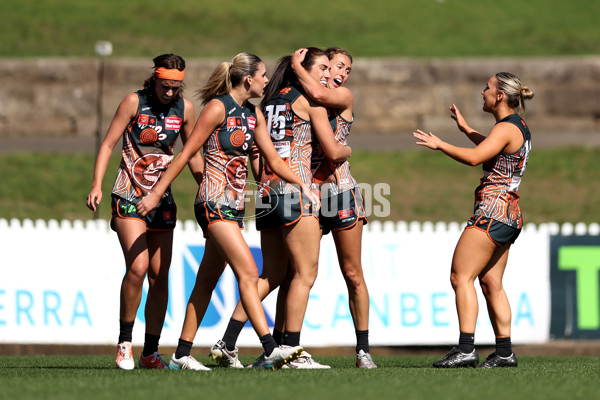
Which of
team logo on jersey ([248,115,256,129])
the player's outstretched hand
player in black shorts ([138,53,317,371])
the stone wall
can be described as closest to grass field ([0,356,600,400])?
player in black shorts ([138,53,317,371])

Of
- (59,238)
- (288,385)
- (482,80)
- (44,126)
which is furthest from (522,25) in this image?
(288,385)

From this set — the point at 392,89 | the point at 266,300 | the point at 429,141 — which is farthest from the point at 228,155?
the point at 392,89

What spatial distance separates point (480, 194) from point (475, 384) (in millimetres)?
1611

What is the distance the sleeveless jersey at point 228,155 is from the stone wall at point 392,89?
40.7 ft

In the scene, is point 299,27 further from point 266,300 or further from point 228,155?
point 228,155

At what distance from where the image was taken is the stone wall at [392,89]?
18.3 metres

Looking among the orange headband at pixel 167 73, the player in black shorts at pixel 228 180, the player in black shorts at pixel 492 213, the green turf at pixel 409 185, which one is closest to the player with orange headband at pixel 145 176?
the orange headband at pixel 167 73

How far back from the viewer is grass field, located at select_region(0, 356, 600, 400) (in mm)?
4820

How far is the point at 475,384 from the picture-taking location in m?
5.23

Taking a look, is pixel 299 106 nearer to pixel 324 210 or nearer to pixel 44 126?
pixel 324 210

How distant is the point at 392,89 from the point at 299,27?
558cm

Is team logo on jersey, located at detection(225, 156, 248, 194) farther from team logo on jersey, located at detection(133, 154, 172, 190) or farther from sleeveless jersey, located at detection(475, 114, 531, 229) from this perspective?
sleeveless jersey, located at detection(475, 114, 531, 229)

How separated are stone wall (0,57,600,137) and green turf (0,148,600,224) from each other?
1.41 meters

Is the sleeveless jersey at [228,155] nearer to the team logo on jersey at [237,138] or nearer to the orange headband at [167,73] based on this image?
the team logo on jersey at [237,138]
